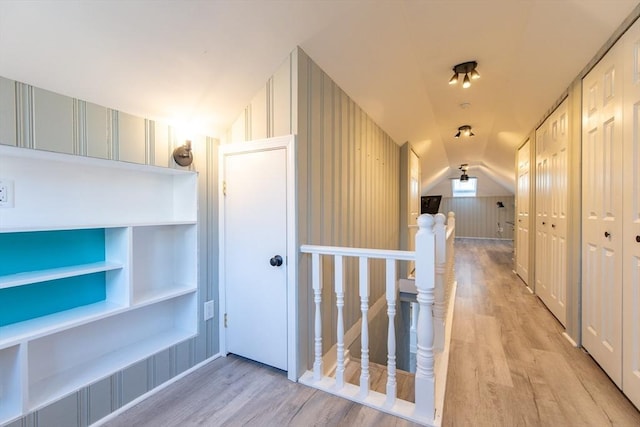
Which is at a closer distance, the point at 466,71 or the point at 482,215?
the point at 466,71

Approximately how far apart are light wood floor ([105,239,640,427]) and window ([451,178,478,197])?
32.0 feet

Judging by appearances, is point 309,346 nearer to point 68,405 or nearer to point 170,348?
point 170,348

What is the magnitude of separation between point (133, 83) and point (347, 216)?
1853 millimetres

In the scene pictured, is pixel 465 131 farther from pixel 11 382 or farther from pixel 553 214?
pixel 11 382

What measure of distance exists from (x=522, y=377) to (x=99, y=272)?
2.81 meters

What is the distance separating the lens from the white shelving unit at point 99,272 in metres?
1.32

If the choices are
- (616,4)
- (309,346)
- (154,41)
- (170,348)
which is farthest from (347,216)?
(616,4)

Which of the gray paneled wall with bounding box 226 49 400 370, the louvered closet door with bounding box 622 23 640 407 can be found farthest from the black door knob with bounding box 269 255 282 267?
the louvered closet door with bounding box 622 23 640 407

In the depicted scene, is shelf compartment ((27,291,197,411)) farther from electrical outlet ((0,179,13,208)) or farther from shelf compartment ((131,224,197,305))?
electrical outlet ((0,179,13,208))

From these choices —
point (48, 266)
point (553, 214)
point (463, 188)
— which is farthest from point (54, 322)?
point (463, 188)

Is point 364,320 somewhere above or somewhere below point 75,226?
below

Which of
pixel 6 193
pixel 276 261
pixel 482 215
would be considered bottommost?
pixel 276 261

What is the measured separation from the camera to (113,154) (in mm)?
1589

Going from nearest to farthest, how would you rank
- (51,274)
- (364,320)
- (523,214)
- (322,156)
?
1. (51,274)
2. (364,320)
3. (322,156)
4. (523,214)
